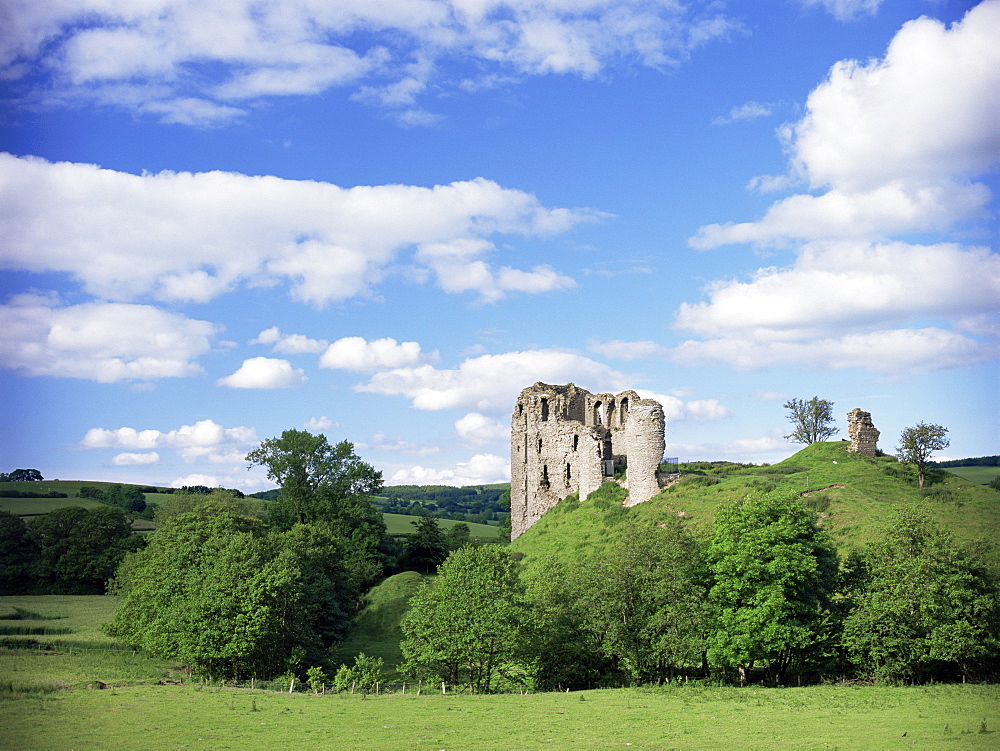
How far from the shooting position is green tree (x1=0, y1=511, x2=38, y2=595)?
87312 millimetres

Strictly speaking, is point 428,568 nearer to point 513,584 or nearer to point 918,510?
point 513,584

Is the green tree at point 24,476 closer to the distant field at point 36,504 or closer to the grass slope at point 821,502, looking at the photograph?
the distant field at point 36,504

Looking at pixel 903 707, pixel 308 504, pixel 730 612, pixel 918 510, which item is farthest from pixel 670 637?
pixel 308 504

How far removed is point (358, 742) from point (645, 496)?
44144 millimetres

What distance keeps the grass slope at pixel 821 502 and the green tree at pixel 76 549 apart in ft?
165

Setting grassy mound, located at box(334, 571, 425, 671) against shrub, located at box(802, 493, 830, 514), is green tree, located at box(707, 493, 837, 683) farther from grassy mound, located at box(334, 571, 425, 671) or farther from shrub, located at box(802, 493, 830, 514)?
grassy mound, located at box(334, 571, 425, 671)

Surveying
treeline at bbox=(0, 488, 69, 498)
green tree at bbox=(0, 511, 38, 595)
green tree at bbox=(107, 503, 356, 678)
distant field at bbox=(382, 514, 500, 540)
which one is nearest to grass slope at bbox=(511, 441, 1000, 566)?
green tree at bbox=(107, 503, 356, 678)

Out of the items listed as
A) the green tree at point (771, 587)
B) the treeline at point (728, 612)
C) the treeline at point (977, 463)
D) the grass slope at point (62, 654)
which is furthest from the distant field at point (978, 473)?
the grass slope at point (62, 654)

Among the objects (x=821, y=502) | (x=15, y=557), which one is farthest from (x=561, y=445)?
(x=15, y=557)

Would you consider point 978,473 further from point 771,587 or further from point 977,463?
point 771,587

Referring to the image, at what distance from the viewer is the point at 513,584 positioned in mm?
43594

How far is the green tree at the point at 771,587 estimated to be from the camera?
3806cm

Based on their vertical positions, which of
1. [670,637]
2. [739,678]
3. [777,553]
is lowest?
[739,678]

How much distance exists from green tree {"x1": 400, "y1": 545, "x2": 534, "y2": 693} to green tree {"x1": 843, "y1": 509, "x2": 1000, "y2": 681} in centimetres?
1671
